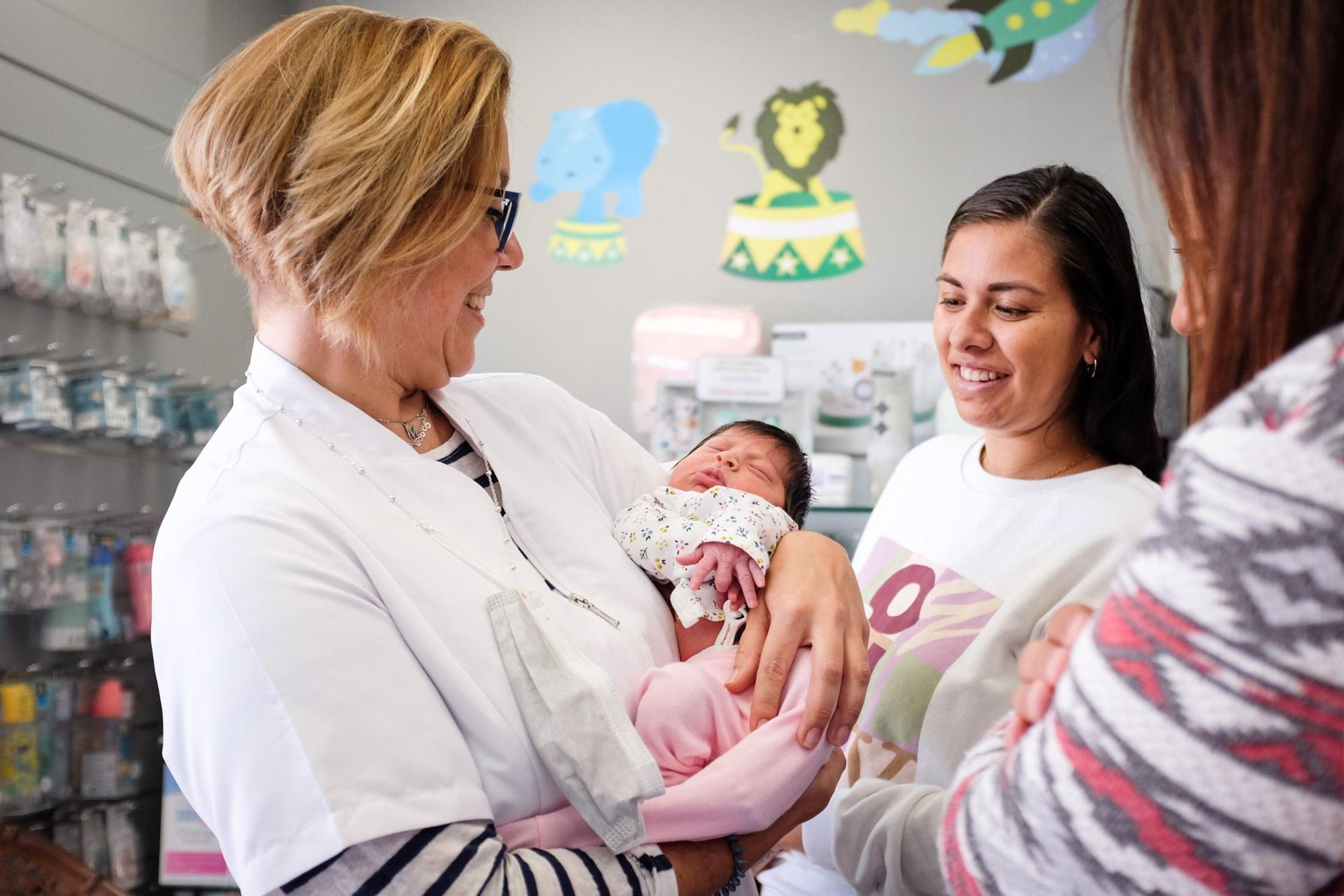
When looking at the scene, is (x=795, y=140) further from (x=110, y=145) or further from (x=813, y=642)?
(x=813, y=642)

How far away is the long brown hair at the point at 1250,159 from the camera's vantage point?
67 cm

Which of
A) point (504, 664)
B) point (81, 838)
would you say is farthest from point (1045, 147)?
point (81, 838)

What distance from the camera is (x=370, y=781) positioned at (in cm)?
104

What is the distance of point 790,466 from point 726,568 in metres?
0.58

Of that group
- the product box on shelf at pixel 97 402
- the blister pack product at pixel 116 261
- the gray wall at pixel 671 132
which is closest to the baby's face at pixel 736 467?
the gray wall at pixel 671 132

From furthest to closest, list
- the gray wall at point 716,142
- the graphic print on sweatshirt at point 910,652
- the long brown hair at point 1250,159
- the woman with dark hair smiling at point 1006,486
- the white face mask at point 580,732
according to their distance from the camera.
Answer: the gray wall at point 716,142 → the graphic print on sweatshirt at point 910,652 → the woman with dark hair smiling at point 1006,486 → the white face mask at point 580,732 → the long brown hair at point 1250,159

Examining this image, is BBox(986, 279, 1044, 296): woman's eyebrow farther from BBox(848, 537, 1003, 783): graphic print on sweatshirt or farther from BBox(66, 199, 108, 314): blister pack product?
BBox(66, 199, 108, 314): blister pack product

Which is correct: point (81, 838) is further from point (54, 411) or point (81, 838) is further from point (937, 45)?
point (937, 45)

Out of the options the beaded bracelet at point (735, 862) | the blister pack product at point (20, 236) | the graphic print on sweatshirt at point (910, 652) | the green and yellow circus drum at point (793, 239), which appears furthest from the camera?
the green and yellow circus drum at point (793, 239)

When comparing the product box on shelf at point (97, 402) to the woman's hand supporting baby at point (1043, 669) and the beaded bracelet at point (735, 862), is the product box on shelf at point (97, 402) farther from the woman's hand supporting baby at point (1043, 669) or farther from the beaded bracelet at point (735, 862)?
the woman's hand supporting baby at point (1043, 669)

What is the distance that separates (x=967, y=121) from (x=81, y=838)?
388 cm

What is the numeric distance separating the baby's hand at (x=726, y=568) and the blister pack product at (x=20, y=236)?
7.96ft

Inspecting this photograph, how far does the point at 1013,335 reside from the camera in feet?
6.02

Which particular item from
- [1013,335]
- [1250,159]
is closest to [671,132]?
[1013,335]
